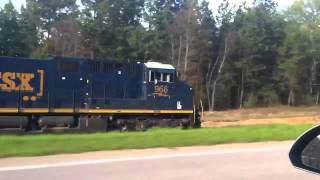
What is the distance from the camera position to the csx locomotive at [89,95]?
72.9ft

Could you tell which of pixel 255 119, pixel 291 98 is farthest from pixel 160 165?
pixel 291 98

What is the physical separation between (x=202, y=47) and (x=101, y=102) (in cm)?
4014

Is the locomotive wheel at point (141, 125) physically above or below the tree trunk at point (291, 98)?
below

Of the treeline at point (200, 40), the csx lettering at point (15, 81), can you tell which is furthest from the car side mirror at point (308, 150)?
the treeline at point (200, 40)

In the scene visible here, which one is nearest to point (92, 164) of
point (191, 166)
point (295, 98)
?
point (191, 166)

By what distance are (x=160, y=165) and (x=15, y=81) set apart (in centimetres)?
1305

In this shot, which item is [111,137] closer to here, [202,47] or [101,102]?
[101,102]

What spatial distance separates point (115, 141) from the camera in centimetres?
1448

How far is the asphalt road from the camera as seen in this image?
9.55m

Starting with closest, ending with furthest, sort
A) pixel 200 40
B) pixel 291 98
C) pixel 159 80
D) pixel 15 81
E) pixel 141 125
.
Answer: pixel 15 81 < pixel 141 125 < pixel 159 80 < pixel 200 40 < pixel 291 98

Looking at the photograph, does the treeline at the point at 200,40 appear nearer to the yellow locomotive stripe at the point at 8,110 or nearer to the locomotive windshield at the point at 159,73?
the locomotive windshield at the point at 159,73

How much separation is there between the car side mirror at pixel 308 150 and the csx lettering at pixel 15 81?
20439 millimetres

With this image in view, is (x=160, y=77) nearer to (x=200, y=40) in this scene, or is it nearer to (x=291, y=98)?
(x=200, y=40)

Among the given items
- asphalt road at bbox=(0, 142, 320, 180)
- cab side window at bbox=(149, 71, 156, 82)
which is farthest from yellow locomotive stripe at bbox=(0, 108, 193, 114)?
asphalt road at bbox=(0, 142, 320, 180)
